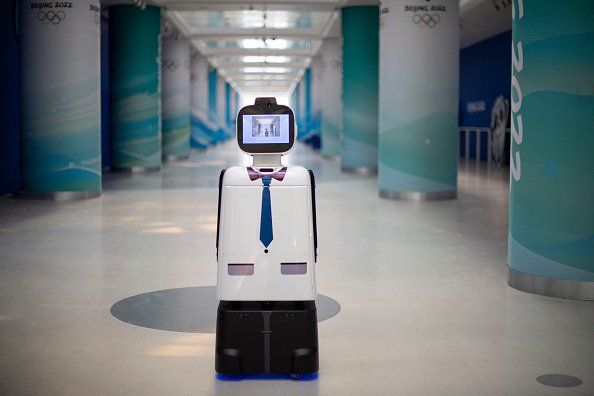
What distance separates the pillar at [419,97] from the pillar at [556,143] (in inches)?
272

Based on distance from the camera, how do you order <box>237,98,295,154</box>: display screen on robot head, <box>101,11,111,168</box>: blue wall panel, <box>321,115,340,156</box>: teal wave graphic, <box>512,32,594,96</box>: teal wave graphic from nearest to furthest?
<box>237,98,295,154</box>: display screen on robot head, <box>512,32,594,96</box>: teal wave graphic, <box>101,11,111,168</box>: blue wall panel, <box>321,115,340,156</box>: teal wave graphic

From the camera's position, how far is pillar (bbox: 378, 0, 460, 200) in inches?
517

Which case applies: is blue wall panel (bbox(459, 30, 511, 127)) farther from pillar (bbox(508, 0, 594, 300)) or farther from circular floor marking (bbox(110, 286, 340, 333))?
circular floor marking (bbox(110, 286, 340, 333))

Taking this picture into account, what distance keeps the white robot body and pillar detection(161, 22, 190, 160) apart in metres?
21.9

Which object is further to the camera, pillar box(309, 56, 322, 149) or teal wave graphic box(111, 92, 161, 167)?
pillar box(309, 56, 322, 149)

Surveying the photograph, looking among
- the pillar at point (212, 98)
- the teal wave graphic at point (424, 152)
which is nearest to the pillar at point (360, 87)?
the teal wave graphic at point (424, 152)

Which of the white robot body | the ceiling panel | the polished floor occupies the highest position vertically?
the ceiling panel

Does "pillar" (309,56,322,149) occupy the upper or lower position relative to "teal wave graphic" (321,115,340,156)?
upper

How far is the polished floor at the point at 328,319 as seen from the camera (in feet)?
13.8

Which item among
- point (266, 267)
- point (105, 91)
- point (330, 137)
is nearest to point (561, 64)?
point (266, 267)

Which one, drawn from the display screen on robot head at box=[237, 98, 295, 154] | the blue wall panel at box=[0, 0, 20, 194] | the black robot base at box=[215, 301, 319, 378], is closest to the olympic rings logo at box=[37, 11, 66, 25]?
the blue wall panel at box=[0, 0, 20, 194]

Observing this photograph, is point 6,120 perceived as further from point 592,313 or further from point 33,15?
point 592,313

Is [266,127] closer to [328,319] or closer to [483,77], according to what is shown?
[328,319]

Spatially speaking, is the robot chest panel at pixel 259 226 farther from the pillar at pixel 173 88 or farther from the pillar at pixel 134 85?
the pillar at pixel 173 88
